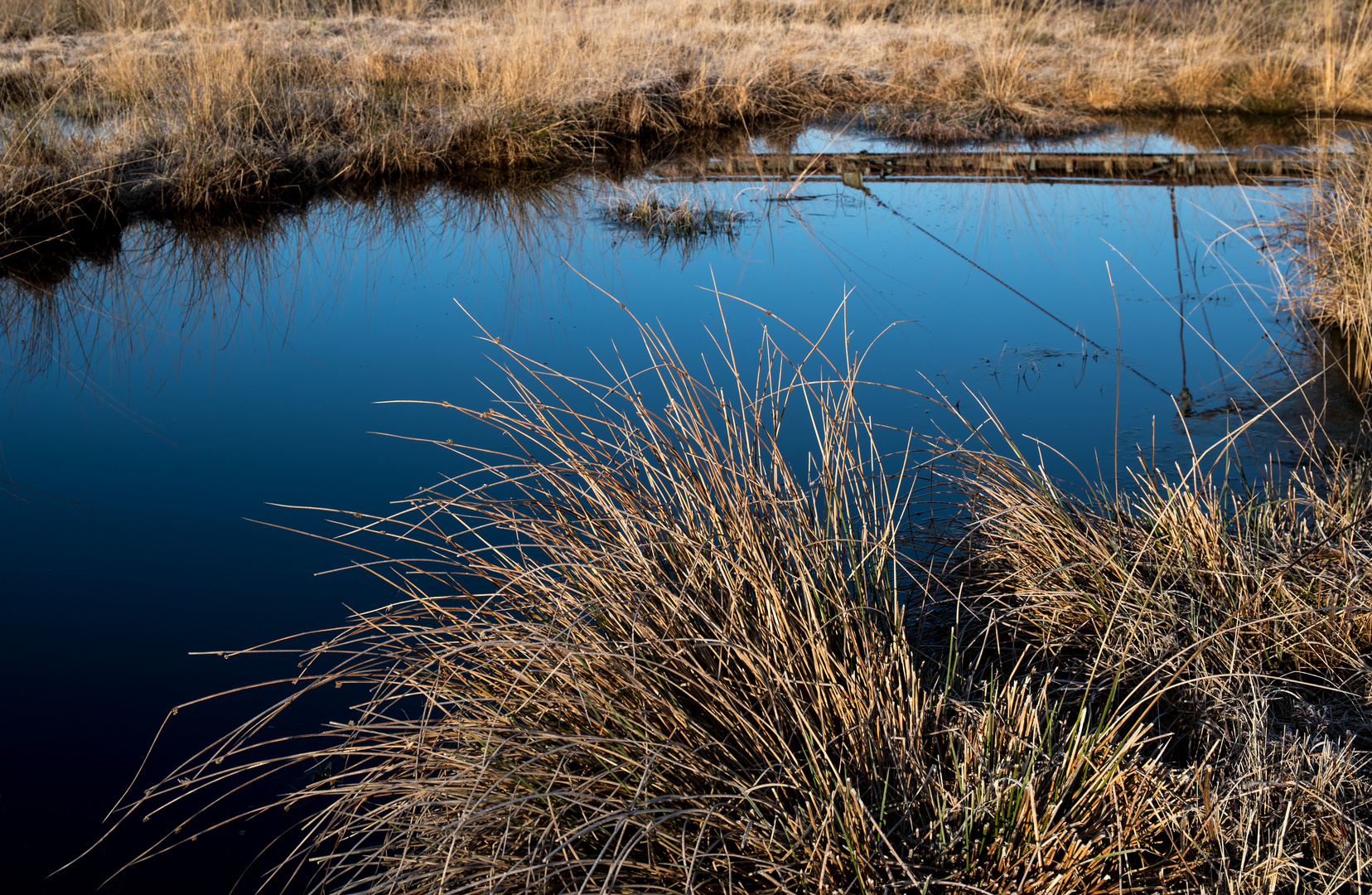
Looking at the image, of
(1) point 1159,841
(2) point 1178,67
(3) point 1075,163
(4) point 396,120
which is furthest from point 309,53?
(1) point 1159,841

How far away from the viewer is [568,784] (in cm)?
139

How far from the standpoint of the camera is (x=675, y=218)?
5391 mm

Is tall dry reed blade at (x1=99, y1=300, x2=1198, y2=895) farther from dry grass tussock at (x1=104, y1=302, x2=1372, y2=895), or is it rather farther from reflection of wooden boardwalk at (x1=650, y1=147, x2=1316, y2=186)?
reflection of wooden boardwalk at (x1=650, y1=147, x2=1316, y2=186)

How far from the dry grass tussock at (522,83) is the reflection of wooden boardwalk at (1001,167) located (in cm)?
94

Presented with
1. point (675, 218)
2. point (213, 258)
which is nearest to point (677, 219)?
point (675, 218)

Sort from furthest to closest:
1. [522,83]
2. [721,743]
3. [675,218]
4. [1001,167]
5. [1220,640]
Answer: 1. [522,83]
2. [1001,167]
3. [675,218]
4. [1220,640]
5. [721,743]

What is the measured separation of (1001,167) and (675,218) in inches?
114

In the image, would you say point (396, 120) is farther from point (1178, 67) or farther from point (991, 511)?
point (1178, 67)

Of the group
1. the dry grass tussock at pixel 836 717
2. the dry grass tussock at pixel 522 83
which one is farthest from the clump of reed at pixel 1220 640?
the dry grass tussock at pixel 522 83

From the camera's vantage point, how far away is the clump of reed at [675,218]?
5.32m

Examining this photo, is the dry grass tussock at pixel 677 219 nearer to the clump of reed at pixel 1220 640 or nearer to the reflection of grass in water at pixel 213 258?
the reflection of grass in water at pixel 213 258

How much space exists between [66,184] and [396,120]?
7.92 ft

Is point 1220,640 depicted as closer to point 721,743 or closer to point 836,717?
point 836,717

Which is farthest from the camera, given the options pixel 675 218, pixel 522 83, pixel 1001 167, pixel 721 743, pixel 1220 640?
pixel 522 83
